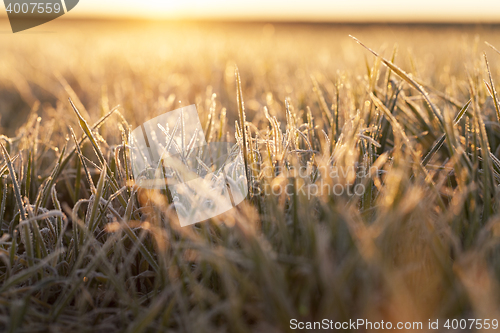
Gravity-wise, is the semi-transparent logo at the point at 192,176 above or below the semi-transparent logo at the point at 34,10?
below

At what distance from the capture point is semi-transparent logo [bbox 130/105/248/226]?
29.2 inches

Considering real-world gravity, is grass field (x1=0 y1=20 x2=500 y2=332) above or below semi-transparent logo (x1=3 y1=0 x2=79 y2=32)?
below

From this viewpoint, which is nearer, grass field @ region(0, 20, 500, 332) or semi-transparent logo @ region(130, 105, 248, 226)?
grass field @ region(0, 20, 500, 332)

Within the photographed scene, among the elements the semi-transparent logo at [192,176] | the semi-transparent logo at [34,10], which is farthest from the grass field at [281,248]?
the semi-transparent logo at [34,10]

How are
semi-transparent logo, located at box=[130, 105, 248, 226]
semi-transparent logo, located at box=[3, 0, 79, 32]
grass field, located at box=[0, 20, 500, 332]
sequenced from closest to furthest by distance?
grass field, located at box=[0, 20, 500, 332]
semi-transparent logo, located at box=[130, 105, 248, 226]
semi-transparent logo, located at box=[3, 0, 79, 32]

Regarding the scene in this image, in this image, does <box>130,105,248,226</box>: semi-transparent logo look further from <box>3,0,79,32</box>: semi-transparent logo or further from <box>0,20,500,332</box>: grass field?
<box>3,0,79,32</box>: semi-transparent logo

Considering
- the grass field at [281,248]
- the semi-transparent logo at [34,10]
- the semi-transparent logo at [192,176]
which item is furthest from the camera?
the semi-transparent logo at [34,10]

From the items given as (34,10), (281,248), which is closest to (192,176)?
(281,248)

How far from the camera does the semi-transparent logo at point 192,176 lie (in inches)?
29.2

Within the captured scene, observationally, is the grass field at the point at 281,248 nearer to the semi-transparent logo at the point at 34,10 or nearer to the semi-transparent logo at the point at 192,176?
the semi-transparent logo at the point at 192,176

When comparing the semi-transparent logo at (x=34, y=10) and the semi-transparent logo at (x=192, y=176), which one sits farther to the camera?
the semi-transparent logo at (x=34, y=10)

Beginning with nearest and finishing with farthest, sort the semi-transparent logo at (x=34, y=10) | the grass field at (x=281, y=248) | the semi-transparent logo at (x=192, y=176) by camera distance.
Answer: the grass field at (x=281, y=248) → the semi-transparent logo at (x=192, y=176) → the semi-transparent logo at (x=34, y=10)

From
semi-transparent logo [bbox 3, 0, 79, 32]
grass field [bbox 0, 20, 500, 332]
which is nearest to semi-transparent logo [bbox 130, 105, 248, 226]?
grass field [bbox 0, 20, 500, 332]

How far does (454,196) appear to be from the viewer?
0.79 m
